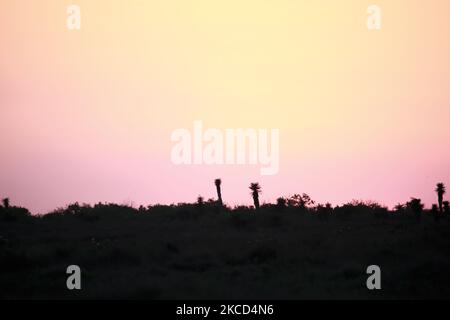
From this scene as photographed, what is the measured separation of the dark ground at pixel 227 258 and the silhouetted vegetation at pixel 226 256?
0.04 m

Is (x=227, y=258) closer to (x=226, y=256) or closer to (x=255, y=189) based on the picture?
(x=226, y=256)

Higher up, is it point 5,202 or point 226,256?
point 5,202

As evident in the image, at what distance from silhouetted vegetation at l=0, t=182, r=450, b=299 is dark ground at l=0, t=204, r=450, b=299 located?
45 millimetres

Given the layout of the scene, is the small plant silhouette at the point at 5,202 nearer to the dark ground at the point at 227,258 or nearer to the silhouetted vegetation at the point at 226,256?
the silhouetted vegetation at the point at 226,256

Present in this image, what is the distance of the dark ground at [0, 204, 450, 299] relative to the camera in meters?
22.9

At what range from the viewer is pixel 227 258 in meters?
31.2

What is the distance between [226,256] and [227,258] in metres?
0.35

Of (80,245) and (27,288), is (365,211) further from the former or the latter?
(27,288)

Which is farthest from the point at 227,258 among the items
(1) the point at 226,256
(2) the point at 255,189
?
(2) the point at 255,189

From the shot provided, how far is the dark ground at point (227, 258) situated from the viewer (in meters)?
22.9

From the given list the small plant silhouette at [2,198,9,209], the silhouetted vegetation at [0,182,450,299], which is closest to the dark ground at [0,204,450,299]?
the silhouetted vegetation at [0,182,450,299]
